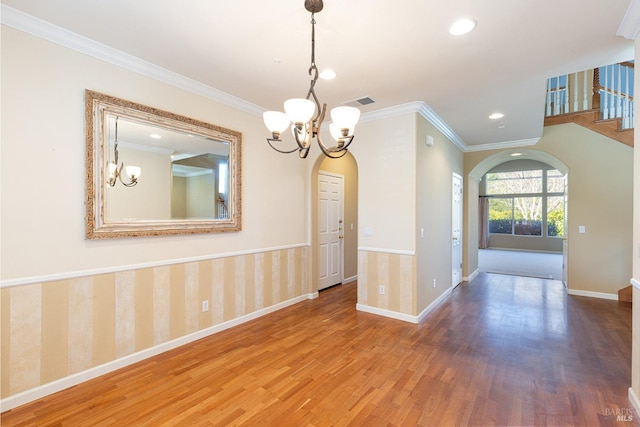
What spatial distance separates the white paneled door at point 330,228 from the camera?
5133 mm

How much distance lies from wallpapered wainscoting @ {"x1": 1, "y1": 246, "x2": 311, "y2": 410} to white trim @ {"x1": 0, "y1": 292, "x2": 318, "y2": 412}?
0.11ft

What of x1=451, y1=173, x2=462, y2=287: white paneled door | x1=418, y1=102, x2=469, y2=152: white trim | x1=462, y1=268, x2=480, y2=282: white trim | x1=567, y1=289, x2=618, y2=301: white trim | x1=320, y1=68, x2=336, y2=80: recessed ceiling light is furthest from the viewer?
x1=462, y1=268, x2=480, y2=282: white trim

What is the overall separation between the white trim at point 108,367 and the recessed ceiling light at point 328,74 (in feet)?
9.66

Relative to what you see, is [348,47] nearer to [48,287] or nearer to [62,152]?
[62,152]

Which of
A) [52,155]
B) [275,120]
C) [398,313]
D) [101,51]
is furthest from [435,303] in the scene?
[101,51]

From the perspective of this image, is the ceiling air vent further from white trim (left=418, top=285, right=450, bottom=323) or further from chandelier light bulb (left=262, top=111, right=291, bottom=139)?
white trim (left=418, top=285, right=450, bottom=323)

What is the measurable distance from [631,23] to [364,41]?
1.83 meters

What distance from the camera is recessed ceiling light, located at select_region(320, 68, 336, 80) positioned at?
281 centimetres

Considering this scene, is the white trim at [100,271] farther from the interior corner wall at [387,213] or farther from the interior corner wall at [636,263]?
the interior corner wall at [636,263]

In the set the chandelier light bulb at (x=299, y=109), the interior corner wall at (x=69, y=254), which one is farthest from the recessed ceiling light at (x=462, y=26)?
the interior corner wall at (x=69, y=254)

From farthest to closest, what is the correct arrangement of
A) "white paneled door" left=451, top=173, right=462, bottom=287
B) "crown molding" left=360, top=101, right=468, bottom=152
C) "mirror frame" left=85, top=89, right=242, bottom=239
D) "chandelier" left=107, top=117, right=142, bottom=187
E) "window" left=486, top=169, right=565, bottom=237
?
"window" left=486, top=169, right=565, bottom=237 → "white paneled door" left=451, top=173, right=462, bottom=287 → "crown molding" left=360, top=101, right=468, bottom=152 → "chandelier" left=107, top=117, right=142, bottom=187 → "mirror frame" left=85, top=89, right=242, bottom=239

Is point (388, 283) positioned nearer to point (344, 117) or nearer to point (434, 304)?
point (434, 304)

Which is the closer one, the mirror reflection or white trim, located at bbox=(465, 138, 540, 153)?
the mirror reflection

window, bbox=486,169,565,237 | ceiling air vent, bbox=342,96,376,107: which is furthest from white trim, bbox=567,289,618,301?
window, bbox=486,169,565,237
